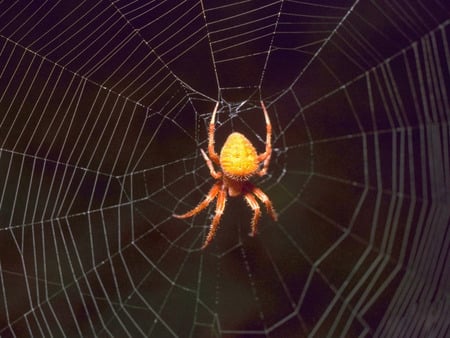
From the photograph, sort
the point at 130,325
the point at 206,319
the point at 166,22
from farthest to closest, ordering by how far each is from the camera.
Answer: the point at 206,319, the point at 130,325, the point at 166,22

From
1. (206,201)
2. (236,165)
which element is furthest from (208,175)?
(236,165)

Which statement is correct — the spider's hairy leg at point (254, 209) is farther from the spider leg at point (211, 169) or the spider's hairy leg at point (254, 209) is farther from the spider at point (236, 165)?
the spider leg at point (211, 169)

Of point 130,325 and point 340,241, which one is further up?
point 340,241

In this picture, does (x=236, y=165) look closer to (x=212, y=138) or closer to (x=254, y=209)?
(x=212, y=138)

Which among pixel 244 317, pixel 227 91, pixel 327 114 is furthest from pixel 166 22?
pixel 244 317

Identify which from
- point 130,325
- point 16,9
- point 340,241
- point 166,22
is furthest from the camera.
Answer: point 340,241

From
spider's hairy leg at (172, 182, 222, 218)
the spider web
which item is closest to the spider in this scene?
spider's hairy leg at (172, 182, 222, 218)

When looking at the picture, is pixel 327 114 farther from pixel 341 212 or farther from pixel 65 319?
pixel 65 319

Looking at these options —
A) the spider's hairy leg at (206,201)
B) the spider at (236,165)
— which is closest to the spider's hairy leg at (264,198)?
the spider at (236,165)
